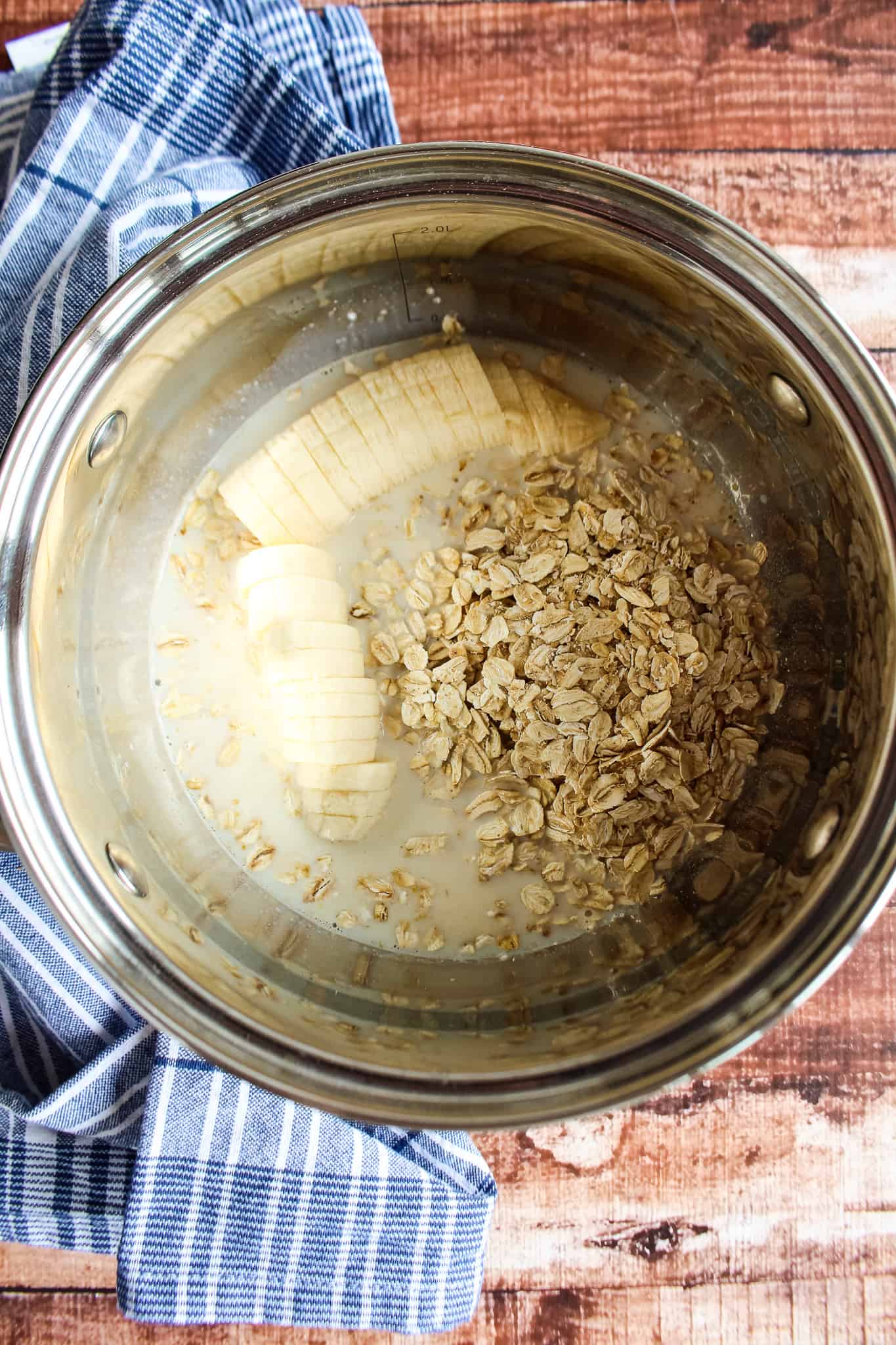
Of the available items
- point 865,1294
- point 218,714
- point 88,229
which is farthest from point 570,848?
point 88,229

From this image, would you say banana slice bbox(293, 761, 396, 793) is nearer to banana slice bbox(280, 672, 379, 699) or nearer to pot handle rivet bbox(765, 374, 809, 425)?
banana slice bbox(280, 672, 379, 699)

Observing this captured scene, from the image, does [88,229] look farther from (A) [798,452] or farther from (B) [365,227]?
(A) [798,452]

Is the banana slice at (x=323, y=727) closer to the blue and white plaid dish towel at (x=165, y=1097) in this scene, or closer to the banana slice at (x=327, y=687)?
the banana slice at (x=327, y=687)

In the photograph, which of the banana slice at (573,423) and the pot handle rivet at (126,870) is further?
the banana slice at (573,423)

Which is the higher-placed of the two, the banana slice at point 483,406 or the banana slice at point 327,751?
the banana slice at point 483,406

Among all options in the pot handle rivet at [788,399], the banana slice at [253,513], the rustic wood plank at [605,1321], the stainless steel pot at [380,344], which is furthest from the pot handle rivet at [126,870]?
the pot handle rivet at [788,399]
